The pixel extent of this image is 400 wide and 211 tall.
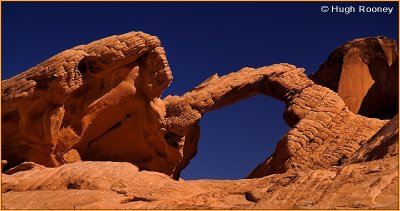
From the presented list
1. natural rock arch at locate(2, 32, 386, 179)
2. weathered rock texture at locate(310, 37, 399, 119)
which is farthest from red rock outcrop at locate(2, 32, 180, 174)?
weathered rock texture at locate(310, 37, 399, 119)

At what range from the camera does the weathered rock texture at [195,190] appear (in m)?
8.78

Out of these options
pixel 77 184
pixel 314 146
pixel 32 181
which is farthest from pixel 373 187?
pixel 314 146

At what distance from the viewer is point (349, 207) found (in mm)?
8352

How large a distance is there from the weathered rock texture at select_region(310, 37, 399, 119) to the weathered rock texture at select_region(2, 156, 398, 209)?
1234cm

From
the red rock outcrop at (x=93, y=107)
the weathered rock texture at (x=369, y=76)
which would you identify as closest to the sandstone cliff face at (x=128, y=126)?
the red rock outcrop at (x=93, y=107)

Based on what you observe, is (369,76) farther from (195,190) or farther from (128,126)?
(195,190)

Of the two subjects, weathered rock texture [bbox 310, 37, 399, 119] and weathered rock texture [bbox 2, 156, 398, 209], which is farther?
weathered rock texture [bbox 310, 37, 399, 119]

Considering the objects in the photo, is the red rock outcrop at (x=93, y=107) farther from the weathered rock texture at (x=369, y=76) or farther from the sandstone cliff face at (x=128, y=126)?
the weathered rock texture at (x=369, y=76)

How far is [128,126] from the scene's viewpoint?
2092 cm

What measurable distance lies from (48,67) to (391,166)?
36.9 ft

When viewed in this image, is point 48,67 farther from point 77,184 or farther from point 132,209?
point 132,209

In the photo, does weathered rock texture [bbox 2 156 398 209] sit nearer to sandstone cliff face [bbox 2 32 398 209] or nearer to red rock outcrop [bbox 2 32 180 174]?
sandstone cliff face [bbox 2 32 398 209]

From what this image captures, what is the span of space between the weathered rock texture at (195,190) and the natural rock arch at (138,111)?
3.70m

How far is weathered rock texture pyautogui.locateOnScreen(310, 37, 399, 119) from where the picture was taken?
83.6 feet
